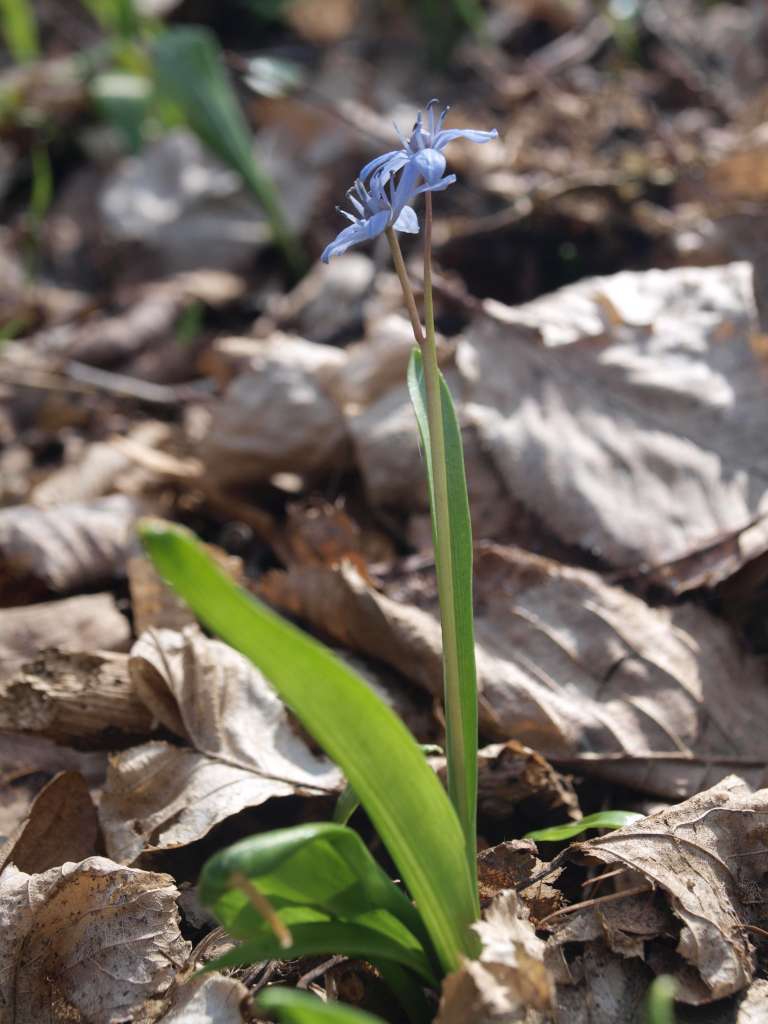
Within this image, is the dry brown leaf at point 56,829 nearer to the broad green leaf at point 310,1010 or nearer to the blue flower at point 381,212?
the broad green leaf at point 310,1010

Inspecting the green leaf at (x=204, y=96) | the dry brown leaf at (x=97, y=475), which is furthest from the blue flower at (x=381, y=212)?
the green leaf at (x=204, y=96)

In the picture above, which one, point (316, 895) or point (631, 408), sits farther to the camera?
point (631, 408)

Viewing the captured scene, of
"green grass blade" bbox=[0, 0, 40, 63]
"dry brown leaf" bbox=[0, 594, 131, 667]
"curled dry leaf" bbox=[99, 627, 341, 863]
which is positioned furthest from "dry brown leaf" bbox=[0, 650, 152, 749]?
"green grass blade" bbox=[0, 0, 40, 63]

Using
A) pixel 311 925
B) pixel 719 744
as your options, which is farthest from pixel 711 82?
pixel 311 925

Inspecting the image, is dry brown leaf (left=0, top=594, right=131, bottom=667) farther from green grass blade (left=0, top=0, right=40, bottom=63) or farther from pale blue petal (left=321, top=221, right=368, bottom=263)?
green grass blade (left=0, top=0, right=40, bottom=63)

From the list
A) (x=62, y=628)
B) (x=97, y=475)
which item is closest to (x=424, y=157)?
(x=62, y=628)

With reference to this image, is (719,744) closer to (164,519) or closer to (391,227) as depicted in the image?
(391,227)

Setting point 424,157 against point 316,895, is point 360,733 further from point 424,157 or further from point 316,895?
point 424,157
